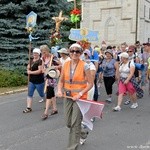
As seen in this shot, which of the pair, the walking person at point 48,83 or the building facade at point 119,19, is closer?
the walking person at point 48,83

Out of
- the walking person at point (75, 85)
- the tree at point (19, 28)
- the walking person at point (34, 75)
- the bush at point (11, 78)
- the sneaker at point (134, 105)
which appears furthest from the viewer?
the tree at point (19, 28)

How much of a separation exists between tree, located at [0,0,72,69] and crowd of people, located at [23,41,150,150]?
4.94m

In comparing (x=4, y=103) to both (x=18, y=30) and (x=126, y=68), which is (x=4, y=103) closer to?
(x=126, y=68)

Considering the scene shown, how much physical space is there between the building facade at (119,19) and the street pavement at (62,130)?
82.4 feet

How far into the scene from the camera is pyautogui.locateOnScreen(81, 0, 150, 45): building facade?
3519 centimetres

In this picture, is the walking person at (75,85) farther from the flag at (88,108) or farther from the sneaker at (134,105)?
the sneaker at (134,105)

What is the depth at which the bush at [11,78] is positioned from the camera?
1514 cm

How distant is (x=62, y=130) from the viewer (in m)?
8.15

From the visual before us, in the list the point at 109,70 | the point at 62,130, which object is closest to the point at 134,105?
the point at 109,70

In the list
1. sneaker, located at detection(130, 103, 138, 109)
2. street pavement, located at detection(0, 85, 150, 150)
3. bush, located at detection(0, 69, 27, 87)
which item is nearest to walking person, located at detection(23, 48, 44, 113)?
street pavement, located at detection(0, 85, 150, 150)

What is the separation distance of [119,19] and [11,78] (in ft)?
72.7

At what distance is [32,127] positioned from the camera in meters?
8.49

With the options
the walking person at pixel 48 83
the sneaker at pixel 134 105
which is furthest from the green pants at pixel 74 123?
the sneaker at pixel 134 105

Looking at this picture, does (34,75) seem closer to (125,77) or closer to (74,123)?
(125,77)
